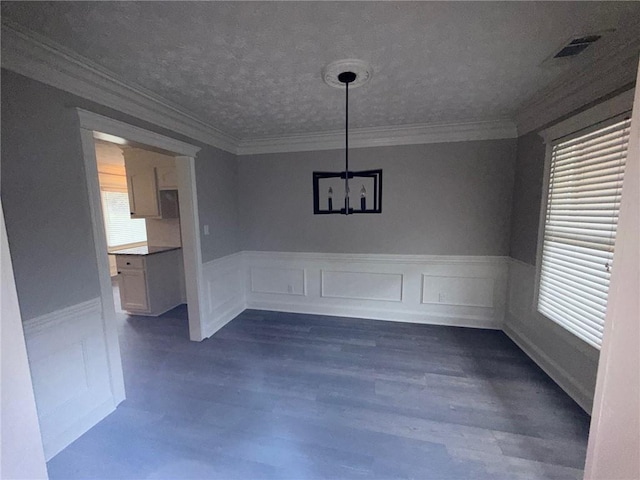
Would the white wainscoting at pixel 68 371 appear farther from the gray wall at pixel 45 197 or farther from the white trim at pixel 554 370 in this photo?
the white trim at pixel 554 370

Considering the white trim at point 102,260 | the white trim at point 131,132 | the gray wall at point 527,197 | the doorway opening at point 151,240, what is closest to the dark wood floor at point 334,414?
the white trim at point 102,260

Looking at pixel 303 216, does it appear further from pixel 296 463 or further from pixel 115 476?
pixel 115 476

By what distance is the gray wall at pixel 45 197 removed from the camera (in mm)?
1489

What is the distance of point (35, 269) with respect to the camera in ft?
5.24

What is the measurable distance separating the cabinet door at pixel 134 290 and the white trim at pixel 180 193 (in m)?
1.12

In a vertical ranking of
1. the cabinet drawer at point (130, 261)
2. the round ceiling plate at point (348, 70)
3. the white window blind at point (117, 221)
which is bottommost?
the cabinet drawer at point (130, 261)

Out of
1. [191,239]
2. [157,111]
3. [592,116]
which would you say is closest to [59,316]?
[191,239]

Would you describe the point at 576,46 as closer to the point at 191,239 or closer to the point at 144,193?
the point at 191,239

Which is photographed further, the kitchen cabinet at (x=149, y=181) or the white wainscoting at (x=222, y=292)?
Result: the kitchen cabinet at (x=149, y=181)

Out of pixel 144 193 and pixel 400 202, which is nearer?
pixel 400 202

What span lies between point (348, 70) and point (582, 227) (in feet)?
6.86

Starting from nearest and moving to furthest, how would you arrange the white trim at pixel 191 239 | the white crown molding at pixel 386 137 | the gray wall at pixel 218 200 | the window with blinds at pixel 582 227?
the window with blinds at pixel 582 227
the white trim at pixel 191 239
the white crown molding at pixel 386 137
the gray wall at pixel 218 200

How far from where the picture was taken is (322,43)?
156 centimetres

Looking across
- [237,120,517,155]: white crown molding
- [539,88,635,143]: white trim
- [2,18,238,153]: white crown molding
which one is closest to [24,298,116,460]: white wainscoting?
[2,18,238,153]: white crown molding
